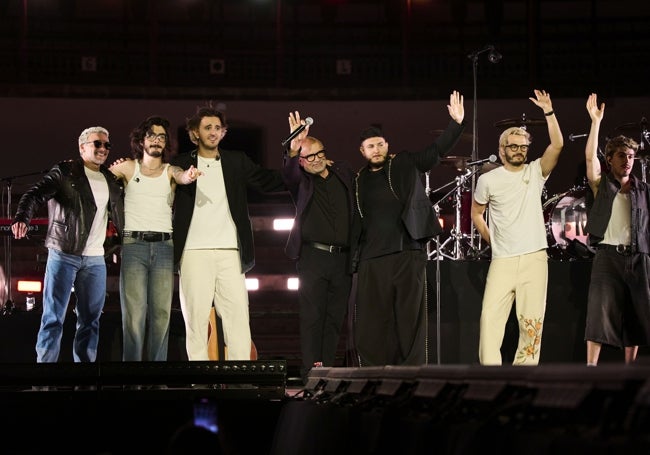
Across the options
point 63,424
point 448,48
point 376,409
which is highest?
point 448,48

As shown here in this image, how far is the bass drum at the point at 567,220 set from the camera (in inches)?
329

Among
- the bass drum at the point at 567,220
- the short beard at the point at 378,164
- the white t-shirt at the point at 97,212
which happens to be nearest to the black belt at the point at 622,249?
the short beard at the point at 378,164

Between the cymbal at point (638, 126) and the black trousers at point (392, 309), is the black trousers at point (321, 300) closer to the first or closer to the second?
the black trousers at point (392, 309)

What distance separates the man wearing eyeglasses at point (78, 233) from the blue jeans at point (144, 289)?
0.25 m

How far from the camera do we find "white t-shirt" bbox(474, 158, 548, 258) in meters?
6.05

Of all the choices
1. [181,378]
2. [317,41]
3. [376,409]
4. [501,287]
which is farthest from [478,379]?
[317,41]

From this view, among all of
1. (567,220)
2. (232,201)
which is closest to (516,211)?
(232,201)

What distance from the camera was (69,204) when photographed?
20.1ft

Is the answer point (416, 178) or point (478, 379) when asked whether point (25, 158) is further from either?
point (478, 379)

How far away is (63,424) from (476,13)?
13.5m

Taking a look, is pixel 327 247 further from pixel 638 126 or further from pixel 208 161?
pixel 638 126

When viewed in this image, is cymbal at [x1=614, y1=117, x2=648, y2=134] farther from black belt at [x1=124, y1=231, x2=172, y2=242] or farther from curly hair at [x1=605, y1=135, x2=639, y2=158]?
black belt at [x1=124, y1=231, x2=172, y2=242]

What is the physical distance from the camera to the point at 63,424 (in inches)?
210

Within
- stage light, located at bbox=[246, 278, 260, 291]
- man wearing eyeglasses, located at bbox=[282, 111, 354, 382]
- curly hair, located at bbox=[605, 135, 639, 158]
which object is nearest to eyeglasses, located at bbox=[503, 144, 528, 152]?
curly hair, located at bbox=[605, 135, 639, 158]
